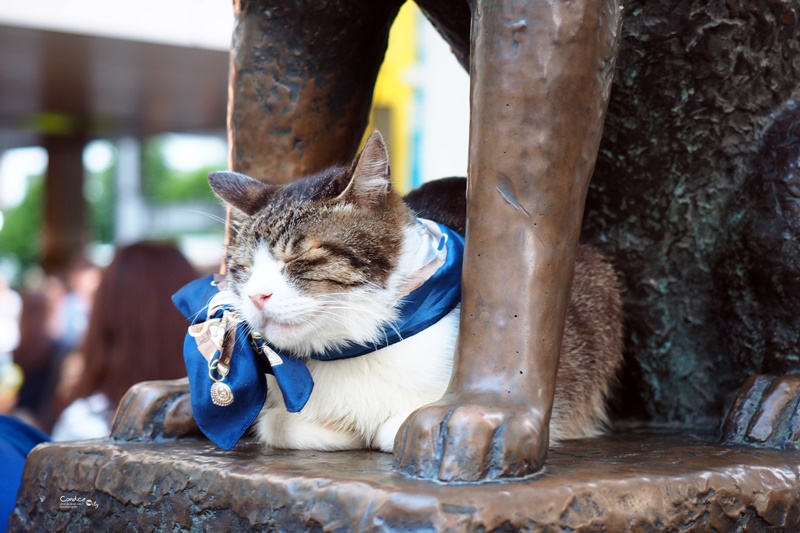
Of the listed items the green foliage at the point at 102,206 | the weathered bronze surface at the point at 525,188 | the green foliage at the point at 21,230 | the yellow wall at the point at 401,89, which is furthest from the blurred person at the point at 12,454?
the green foliage at the point at 21,230

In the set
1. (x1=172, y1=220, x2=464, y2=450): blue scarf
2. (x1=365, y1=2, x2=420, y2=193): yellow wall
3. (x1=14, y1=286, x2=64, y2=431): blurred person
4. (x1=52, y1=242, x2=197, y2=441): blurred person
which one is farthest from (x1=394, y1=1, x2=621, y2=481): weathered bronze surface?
(x1=365, y1=2, x2=420, y2=193): yellow wall


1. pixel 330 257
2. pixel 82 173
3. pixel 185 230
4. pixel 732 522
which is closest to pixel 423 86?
pixel 330 257

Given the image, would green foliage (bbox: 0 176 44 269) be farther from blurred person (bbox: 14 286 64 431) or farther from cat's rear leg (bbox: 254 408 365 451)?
cat's rear leg (bbox: 254 408 365 451)

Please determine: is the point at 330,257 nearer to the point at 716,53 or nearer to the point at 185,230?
the point at 716,53

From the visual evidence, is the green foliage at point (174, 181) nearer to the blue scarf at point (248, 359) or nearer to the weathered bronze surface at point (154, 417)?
the weathered bronze surface at point (154, 417)

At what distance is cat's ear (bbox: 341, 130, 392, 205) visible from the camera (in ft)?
3.75

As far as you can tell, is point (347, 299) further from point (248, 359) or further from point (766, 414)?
point (766, 414)

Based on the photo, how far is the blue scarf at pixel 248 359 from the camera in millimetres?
1112

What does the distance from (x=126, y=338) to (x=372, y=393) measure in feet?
4.47

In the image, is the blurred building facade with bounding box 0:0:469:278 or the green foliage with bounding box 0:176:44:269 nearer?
the blurred building facade with bounding box 0:0:469:278

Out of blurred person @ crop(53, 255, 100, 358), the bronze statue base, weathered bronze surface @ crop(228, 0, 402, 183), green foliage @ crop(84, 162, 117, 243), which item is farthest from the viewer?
green foliage @ crop(84, 162, 117, 243)

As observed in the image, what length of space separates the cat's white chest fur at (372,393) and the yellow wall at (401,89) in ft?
10.9

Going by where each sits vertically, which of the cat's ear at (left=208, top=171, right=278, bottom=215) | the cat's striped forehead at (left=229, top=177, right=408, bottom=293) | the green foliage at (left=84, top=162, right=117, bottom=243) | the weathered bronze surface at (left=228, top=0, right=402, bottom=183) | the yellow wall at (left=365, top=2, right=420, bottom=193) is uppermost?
the green foliage at (left=84, top=162, right=117, bottom=243)

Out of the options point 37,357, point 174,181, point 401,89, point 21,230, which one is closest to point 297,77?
point 37,357
